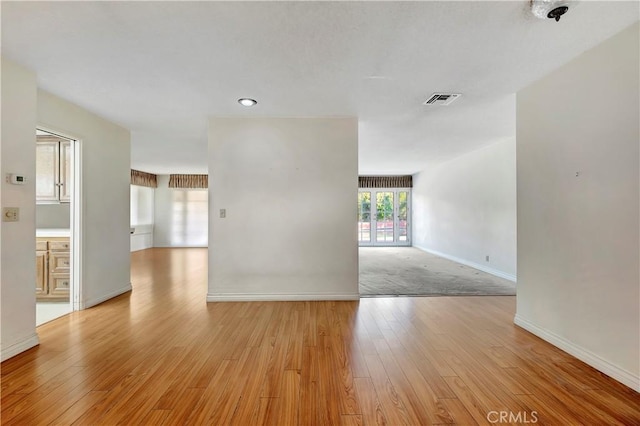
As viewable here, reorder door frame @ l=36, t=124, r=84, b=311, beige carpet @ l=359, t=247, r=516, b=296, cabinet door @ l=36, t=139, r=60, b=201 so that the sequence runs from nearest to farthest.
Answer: door frame @ l=36, t=124, r=84, b=311 → cabinet door @ l=36, t=139, r=60, b=201 → beige carpet @ l=359, t=247, r=516, b=296

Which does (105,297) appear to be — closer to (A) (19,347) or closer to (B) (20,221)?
(A) (19,347)

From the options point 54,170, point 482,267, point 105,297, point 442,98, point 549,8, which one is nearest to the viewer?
point 549,8

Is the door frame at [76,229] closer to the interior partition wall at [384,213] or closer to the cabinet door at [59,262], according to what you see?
the cabinet door at [59,262]

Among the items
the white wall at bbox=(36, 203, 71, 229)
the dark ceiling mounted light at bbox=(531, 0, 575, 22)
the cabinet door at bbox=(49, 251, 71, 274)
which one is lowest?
the cabinet door at bbox=(49, 251, 71, 274)

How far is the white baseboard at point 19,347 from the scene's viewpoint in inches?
81.0

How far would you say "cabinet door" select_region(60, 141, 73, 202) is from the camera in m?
3.35

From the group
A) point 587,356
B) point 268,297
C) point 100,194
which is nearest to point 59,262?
point 100,194

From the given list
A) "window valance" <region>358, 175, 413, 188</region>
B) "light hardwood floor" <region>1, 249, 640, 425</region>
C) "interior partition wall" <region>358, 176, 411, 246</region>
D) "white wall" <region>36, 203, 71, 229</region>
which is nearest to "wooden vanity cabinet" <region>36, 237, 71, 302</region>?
"light hardwood floor" <region>1, 249, 640, 425</region>

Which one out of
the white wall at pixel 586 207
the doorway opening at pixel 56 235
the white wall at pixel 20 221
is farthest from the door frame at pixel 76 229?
the white wall at pixel 586 207

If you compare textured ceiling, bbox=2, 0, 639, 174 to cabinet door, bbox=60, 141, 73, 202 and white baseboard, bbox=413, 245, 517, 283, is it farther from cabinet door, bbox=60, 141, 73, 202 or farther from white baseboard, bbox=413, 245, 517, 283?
white baseboard, bbox=413, 245, 517, 283

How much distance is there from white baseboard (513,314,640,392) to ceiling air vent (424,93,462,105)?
7.52 feet

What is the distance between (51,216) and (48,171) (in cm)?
125

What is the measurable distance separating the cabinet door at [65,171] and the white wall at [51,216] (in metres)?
1.10

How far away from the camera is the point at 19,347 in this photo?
2170mm
